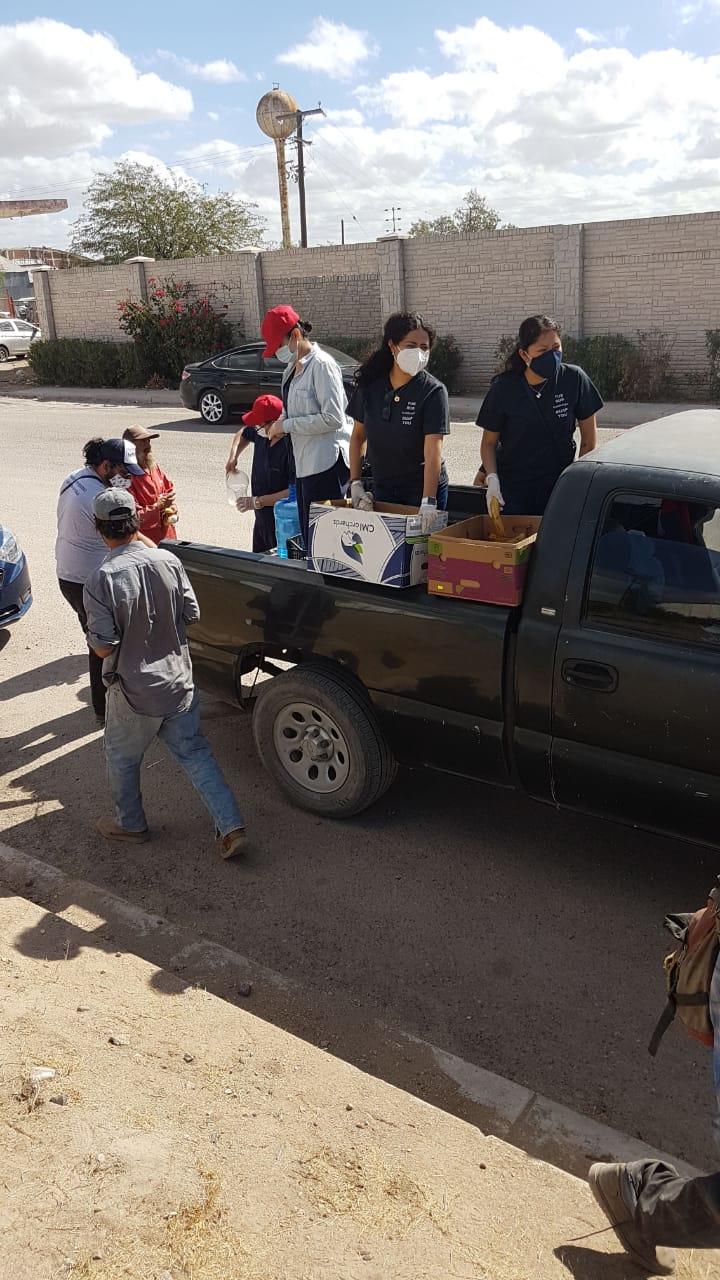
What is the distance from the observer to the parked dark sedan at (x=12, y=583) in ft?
23.9

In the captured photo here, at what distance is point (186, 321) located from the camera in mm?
25312

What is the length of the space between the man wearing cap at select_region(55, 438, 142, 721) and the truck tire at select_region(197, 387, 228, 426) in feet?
43.0

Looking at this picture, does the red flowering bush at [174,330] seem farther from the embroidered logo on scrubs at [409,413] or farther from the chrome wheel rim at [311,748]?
the chrome wheel rim at [311,748]

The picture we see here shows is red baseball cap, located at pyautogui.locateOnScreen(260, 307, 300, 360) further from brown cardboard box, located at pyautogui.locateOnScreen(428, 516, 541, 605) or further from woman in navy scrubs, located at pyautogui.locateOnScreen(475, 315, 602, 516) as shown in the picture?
brown cardboard box, located at pyautogui.locateOnScreen(428, 516, 541, 605)

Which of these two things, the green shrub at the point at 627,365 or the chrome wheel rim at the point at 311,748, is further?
the green shrub at the point at 627,365

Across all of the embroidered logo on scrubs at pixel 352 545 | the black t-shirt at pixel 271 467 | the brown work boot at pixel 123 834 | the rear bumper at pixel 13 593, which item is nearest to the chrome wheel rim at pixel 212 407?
the rear bumper at pixel 13 593

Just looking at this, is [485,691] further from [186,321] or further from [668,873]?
[186,321]

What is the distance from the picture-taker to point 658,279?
19312 mm

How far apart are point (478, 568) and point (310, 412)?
2.14 m

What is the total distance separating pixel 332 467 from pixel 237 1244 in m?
4.13

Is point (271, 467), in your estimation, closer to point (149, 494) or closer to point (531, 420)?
point (149, 494)

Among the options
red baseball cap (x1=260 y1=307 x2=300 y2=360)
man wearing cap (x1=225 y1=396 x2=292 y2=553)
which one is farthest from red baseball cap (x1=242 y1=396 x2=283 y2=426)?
red baseball cap (x1=260 y1=307 x2=300 y2=360)

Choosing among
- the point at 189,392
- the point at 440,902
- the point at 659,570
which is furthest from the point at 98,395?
the point at 659,570

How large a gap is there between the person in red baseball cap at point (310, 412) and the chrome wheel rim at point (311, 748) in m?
1.24
